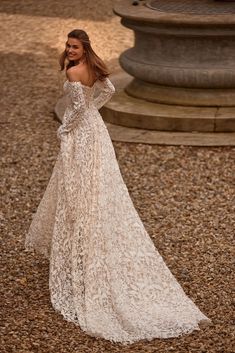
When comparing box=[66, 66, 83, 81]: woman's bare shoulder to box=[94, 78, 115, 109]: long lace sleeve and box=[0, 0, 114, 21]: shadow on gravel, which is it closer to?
box=[94, 78, 115, 109]: long lace sleeve

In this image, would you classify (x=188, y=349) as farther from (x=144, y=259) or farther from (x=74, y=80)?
(x=74, y=80)

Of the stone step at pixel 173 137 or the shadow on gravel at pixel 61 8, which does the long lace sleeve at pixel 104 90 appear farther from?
the shadow on gravel at pixel 61 8

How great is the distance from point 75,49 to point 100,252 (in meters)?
1.23

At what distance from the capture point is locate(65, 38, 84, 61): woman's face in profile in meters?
6.30

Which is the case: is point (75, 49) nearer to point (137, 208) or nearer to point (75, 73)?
point (75, 73)

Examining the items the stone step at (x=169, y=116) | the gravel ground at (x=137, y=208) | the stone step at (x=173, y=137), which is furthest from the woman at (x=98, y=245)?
the stone step at (x=169, y=116)

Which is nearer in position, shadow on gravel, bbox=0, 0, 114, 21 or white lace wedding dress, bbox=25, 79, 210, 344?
white lace wedding dress, bbox=25, 79, 210, 344

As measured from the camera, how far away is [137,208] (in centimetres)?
856

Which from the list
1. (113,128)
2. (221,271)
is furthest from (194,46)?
(221,271)

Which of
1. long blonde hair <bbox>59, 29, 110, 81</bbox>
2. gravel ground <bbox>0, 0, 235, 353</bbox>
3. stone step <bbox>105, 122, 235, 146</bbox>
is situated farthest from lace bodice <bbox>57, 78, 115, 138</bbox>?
stone step <bbox>105, 122, 235, 146</bbox>

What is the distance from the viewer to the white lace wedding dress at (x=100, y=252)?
639 centimetres

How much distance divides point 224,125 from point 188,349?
14.6 ft

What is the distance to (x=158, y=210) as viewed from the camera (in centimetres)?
849

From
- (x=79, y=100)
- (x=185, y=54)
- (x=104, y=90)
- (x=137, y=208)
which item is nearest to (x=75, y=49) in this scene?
(x=79, y=100)
